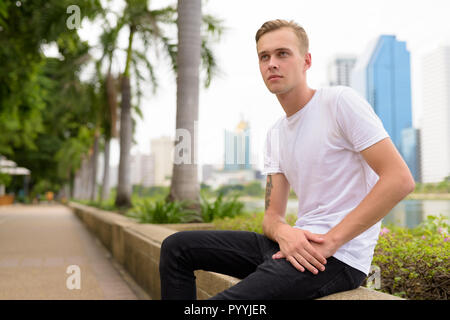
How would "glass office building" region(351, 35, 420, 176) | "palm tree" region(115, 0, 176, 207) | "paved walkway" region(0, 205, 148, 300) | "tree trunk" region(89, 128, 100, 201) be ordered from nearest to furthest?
"paved walkway" region(0, 205, 148, 300), "glass office building" region(351, 35, 420, 176), "palm tree" region(115, 0, 176, 207), "tree trunk" region(89, 128, 100, 201)

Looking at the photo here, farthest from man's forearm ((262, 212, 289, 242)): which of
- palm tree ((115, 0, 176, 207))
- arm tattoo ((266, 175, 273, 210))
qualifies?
palm tree ((115, 0, 176, 207))

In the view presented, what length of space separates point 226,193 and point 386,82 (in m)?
3.61

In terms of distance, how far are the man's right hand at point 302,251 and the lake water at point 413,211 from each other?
2.11m

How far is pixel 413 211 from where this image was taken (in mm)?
5031

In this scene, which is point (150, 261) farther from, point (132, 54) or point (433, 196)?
point (132, 54)

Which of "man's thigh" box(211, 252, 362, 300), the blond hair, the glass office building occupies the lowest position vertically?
"man's thigh" box(211, 252, 362, 300)

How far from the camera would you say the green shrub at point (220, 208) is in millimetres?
7199

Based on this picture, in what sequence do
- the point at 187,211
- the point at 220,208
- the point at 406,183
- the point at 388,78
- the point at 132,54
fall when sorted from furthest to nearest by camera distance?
1. the point at 132,54
2. the point at 388,78
3. the point at 220,208
4. the point at 187,211
5. the point at 406,183

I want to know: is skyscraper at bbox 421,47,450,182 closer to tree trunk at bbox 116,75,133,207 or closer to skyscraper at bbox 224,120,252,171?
skyscraper at bbox 224,120,252,171


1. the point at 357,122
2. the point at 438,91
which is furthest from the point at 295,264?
the point at 438,91

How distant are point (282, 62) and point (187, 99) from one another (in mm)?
5142

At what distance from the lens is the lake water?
14.1 feet

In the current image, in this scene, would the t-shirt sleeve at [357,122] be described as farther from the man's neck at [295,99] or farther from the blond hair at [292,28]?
the blond hair at [292,28]

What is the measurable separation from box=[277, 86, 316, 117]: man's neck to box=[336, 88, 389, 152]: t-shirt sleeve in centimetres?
22
